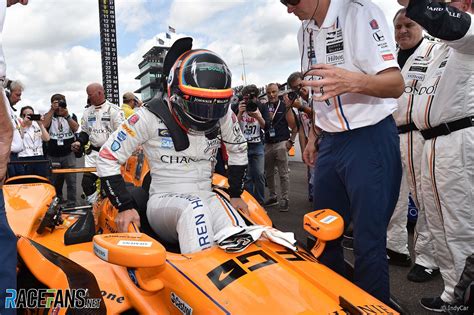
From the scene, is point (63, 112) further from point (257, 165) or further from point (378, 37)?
point (378, 37)

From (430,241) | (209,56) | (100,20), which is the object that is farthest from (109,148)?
(100,20)

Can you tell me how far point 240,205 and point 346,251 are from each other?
1930 mm

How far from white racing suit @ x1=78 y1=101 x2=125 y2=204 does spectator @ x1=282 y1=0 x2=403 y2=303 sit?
4636 millimetres

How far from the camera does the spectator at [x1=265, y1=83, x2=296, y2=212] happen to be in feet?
20.0

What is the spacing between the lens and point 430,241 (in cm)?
328

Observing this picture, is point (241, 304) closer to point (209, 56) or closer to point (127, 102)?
point (209, 56)

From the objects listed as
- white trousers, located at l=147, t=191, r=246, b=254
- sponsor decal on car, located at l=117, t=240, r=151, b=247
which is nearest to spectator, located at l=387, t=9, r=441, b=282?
white trousers, located at l=147, t=191, r=246, b=254

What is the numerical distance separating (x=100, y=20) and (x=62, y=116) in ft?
50.6

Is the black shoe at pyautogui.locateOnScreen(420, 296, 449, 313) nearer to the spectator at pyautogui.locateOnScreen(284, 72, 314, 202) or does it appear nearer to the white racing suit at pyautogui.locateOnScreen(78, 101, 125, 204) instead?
the spectator at pyautogui.locateOnScreen(284, 72, 314, 202)

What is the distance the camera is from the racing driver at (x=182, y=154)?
220cm

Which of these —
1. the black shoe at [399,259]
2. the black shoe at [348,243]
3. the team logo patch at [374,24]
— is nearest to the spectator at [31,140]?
the black shoe at [348,243]

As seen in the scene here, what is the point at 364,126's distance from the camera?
1974 millimetres

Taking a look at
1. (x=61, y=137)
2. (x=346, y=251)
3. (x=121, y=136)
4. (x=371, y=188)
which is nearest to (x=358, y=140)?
(x=371, y=188)

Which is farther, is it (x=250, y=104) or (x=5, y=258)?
(x=250, y=104)
